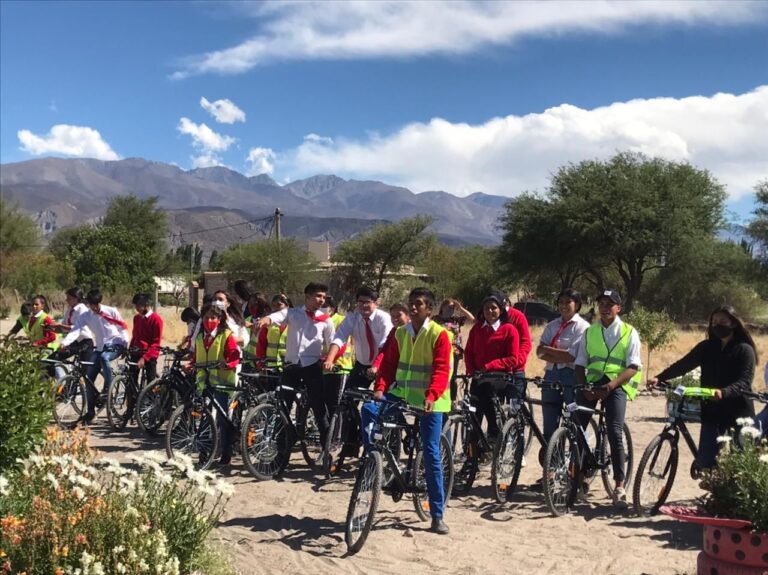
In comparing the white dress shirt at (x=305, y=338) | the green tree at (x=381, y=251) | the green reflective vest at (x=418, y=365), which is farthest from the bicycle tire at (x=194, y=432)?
the green tree at (x=381, y=251)

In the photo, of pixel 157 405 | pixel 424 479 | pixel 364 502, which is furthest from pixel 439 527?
pixel 157 405

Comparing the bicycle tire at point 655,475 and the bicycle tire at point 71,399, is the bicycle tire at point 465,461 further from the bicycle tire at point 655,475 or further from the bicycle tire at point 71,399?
the bicycle tire at point 71,399

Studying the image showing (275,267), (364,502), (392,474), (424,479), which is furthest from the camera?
(275,267)

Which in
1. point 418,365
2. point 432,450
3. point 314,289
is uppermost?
point 314,289

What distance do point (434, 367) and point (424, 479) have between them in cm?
104

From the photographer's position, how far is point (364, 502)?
249 inches

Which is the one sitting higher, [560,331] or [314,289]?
[314,289]

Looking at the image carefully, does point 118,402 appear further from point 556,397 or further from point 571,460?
point 571,460

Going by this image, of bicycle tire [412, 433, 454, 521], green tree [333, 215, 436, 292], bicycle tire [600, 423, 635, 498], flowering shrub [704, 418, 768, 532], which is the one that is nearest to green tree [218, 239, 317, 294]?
green tree [333, 215, 436, 292]

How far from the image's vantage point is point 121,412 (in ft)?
39.2

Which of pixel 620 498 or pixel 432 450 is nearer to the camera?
pixel 432 450

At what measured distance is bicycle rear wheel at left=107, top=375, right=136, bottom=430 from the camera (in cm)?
1145

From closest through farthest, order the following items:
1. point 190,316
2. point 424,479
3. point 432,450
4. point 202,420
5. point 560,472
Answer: point 432,450
point 424,479
point 560,472
point 202,420
point 190,316

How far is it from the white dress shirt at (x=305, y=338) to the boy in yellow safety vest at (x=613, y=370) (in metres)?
2.79
